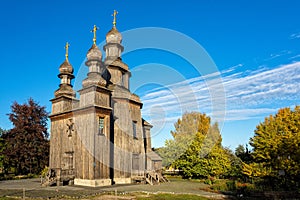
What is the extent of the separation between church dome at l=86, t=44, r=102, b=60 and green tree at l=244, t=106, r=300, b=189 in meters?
15.2

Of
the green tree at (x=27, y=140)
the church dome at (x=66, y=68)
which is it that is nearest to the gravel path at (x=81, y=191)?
the church dome at (x=66, y=68)

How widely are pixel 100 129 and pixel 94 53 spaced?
7.59 m

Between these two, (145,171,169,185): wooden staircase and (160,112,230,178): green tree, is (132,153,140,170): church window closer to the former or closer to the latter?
(145,171,169,185): wooden staircase

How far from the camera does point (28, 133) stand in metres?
34.1

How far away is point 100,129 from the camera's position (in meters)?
21.7

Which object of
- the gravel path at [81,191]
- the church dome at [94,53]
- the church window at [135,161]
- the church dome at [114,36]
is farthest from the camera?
the church dome at [114,36]

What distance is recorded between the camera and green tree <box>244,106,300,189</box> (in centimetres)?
1502

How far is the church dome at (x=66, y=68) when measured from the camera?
27.3 meters

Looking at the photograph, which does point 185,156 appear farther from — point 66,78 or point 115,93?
point 66,78

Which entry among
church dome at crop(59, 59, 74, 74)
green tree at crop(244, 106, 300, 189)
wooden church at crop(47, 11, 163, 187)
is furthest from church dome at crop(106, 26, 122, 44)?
green tree at crop(244, 106, 300, 189)

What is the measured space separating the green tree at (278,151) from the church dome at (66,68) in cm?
1870

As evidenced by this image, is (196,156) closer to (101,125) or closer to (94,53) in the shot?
(101,125)

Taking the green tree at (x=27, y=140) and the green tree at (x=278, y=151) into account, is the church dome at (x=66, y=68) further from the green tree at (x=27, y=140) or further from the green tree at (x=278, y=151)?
the green tree at (x=278, y=151)

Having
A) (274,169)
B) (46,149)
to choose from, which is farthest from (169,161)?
(46,149)
